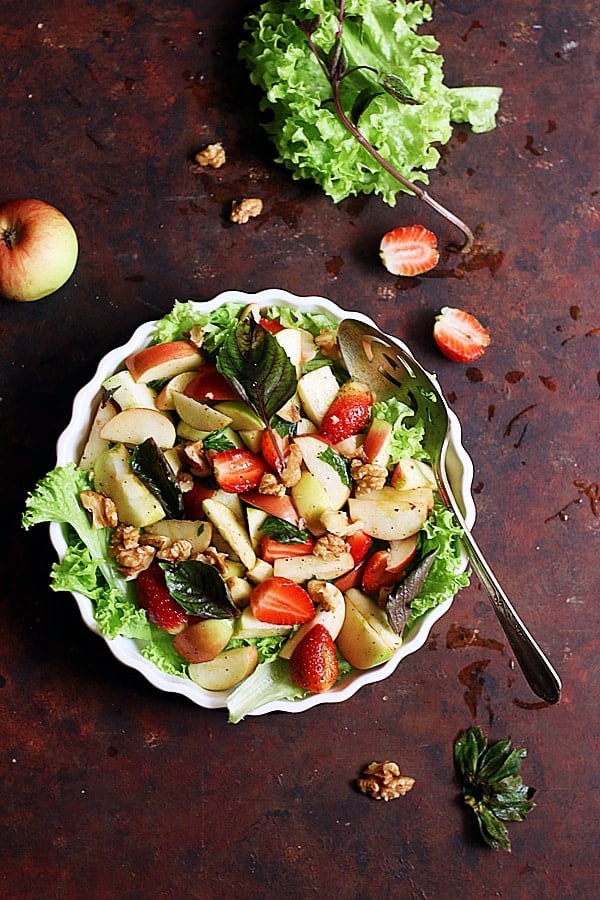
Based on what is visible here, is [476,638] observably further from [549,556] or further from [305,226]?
[305,226]

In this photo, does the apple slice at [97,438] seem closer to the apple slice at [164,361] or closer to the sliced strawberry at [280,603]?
the apple slice at [164,361]

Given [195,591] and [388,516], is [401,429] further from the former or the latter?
[195,591]

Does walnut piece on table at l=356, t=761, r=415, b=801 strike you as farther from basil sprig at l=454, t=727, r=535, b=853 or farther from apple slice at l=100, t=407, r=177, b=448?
apple slice at l=100, t=407, r=177, b=448

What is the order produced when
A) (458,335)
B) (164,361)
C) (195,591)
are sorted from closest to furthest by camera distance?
1. (195,591)
2. (164,361)
3. (458,335)

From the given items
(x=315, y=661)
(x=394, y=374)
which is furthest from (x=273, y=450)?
(x=315, y=661)

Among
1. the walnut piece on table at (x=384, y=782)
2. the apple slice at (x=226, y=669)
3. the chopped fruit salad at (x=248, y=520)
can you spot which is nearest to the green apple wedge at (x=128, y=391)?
the chopped fruit salad at (x=248, y=520)

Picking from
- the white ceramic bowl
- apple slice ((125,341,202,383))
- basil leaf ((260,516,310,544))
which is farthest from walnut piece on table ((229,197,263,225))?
basil leaf ((260,516,310,544))

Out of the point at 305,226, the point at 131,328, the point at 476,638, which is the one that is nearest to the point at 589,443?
the point at 476,638
